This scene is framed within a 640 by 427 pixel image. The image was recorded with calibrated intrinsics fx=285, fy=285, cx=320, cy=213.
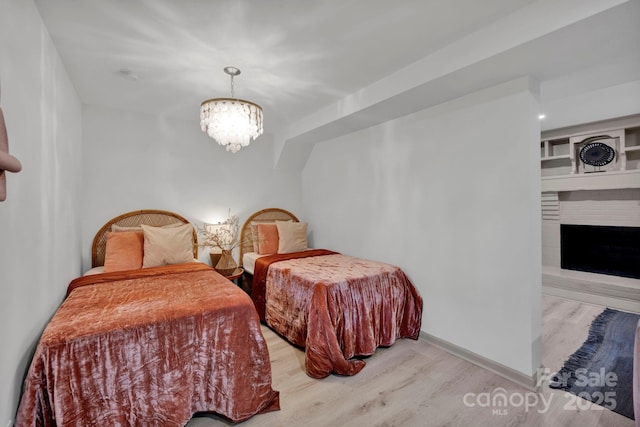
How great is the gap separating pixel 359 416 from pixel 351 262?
5.05 ft

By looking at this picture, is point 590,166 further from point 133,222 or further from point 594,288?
point 133,222

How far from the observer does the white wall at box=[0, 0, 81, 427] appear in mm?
1212

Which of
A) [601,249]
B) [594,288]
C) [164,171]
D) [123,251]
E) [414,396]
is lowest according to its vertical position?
[414,396]

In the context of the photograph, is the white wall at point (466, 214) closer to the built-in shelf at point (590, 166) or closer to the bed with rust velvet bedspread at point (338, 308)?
the bed with rust velvet bedspread at point (338, 308)

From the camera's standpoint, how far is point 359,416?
69.7 inches

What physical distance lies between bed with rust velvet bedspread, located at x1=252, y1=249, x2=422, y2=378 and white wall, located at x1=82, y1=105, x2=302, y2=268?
1.29 metres

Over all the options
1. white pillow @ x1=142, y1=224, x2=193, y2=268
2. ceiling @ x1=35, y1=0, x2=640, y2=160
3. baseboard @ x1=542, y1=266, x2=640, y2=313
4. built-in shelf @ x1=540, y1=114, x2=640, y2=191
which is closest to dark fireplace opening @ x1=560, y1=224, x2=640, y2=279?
baseboard @ x1=542, y1=266, x2=640, y2=313

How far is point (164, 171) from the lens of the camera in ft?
11.3

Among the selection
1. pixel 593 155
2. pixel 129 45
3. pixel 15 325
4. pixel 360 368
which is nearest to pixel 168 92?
pixel 129 45

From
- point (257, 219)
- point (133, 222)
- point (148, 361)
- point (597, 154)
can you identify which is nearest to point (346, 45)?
point (148, 361)

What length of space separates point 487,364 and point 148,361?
242 cm

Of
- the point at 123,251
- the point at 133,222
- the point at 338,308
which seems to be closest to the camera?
the point at 338,308

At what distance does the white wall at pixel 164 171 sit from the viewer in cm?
310

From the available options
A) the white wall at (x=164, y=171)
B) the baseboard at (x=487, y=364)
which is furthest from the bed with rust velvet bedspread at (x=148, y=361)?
the baseboard at (x=487, y=364)
